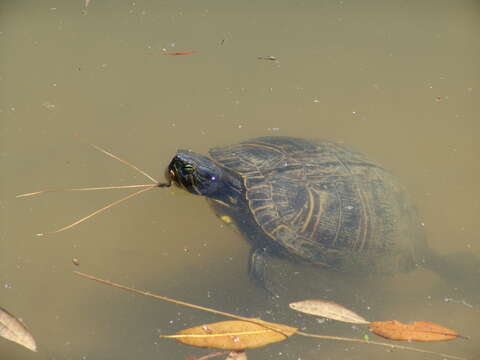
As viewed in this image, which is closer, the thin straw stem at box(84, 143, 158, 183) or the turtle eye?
the turtle eye

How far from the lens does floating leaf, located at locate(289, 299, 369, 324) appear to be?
2.85 meters

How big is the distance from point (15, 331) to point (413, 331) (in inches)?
105

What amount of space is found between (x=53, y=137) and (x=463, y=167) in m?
3.69

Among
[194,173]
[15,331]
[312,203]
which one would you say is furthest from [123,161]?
[312,203]

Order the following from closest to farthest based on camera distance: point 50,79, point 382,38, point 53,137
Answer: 1. point 53,137
2. point 50,79
3. point 382,38

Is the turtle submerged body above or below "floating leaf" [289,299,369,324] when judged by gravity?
above

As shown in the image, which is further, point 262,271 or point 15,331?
point 262,271

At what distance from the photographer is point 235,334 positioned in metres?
2.72

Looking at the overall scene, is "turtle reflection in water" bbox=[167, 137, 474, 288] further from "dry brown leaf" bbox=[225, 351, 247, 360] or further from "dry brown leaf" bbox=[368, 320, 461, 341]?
"dry brown leaf" bbox=[225, 351, 247, 360]

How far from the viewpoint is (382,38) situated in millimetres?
4270

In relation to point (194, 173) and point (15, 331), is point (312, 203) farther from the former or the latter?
point (15, 331)

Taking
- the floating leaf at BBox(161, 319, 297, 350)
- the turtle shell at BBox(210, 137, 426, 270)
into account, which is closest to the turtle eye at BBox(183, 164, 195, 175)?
the turtle shell at BBox(210, 137, 426, 270)

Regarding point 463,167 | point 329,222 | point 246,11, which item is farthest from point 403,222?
point 246,11

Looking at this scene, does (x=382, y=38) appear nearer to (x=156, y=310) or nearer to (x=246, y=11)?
(x=246, y=11)
